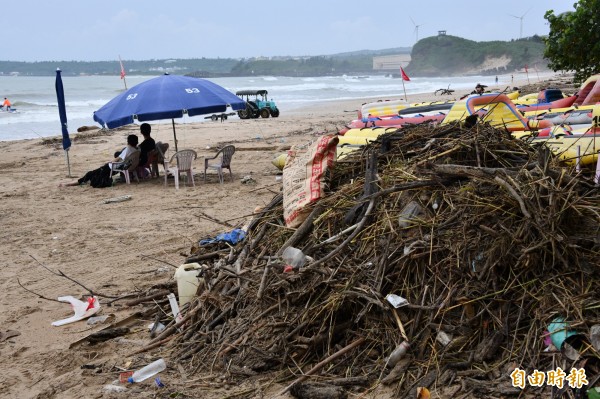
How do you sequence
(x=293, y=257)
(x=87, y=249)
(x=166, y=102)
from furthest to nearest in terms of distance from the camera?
(x=166, y=102) → (x=87, y=249) → (x=293, y=257)

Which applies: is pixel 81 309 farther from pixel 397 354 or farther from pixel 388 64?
pixel 388 64

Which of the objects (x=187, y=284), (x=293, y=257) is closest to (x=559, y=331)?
→ (x=293, y=257)

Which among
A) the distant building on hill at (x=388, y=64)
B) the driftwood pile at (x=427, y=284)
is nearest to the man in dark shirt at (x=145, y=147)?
the driftwood pile at (x=427, y=284)

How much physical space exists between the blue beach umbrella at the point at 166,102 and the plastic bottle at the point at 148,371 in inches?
254

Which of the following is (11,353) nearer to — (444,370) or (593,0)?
(444,370)

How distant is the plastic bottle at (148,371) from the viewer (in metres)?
3.91

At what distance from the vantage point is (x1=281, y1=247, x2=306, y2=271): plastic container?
3842 millimetres

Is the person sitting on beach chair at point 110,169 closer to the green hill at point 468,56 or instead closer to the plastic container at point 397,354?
the plastic container at point 397,354

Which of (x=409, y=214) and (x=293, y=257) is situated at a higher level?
(x=409, y=214)

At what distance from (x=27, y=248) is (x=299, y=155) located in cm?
409

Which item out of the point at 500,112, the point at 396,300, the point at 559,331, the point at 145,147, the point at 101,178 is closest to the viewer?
the point at 559,331

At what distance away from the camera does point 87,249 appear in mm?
7293

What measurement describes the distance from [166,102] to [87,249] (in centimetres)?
345

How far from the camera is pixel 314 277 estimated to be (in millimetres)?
3752
